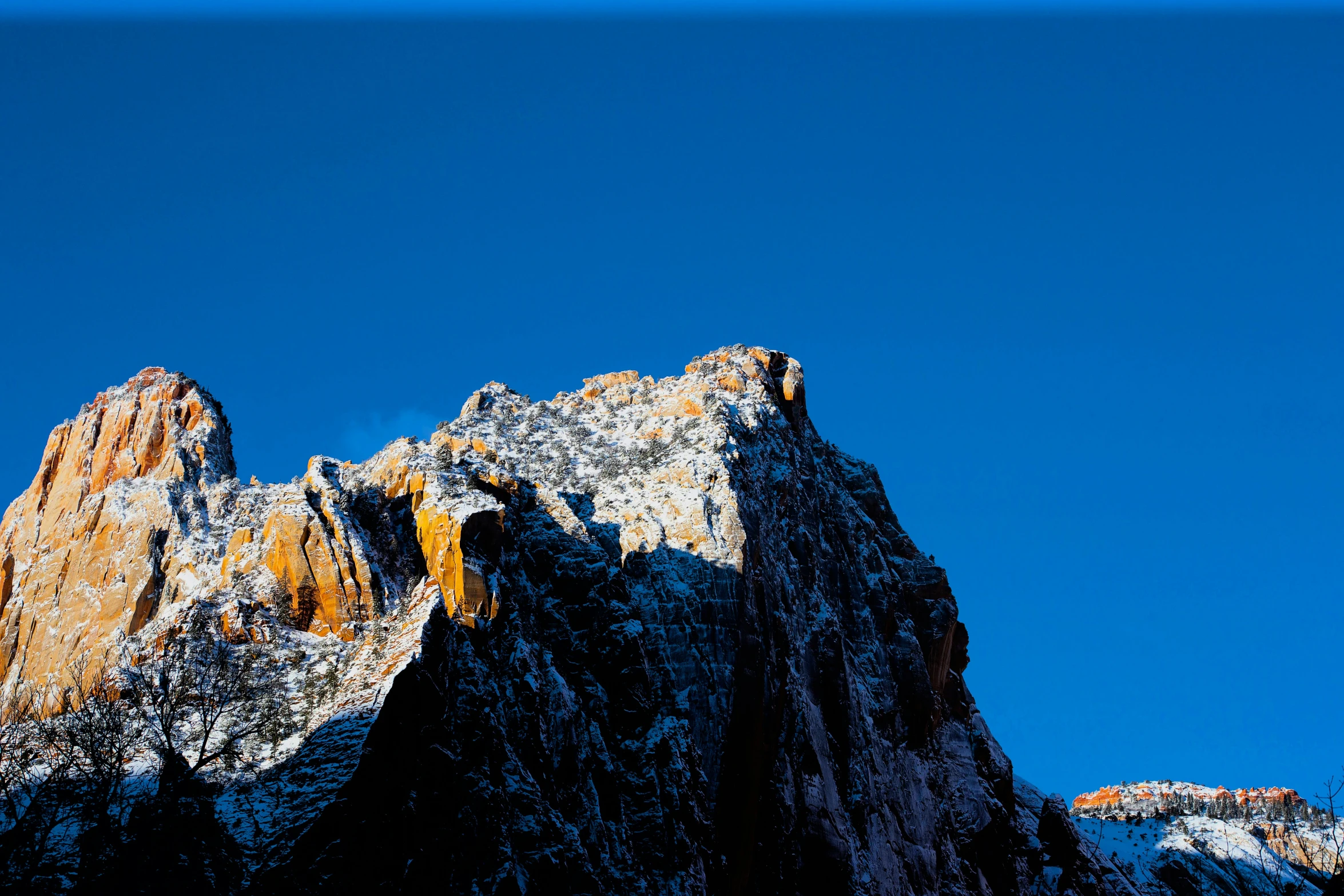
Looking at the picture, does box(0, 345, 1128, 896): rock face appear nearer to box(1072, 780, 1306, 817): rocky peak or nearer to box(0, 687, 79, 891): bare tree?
box(0, 687, 79, 891): bare tree

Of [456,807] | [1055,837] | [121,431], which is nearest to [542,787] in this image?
[456,807]

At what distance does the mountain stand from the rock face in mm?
12113

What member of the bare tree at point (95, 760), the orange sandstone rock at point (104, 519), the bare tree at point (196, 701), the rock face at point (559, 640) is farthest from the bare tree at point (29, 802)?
the orange sandstone rock at point (104, 519)

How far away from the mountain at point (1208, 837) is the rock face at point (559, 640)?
12113 mm

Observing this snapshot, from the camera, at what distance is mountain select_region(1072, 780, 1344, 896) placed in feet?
323

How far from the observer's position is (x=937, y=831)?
79.2 m

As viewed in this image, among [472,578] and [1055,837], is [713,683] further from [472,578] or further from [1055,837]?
[1055,837]

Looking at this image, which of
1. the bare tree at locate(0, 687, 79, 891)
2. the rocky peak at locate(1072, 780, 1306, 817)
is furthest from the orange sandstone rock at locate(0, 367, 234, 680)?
the rocky peak at locate(1072, 780, 1306, 817)

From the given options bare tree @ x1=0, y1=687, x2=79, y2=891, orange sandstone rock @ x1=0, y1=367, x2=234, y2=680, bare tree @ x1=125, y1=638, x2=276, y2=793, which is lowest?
bare tree @ x1=0, y1=687, x2=79, y2=891

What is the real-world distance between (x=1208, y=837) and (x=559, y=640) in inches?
2962

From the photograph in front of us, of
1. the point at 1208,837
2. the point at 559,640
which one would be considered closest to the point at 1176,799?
the point at 1208,837

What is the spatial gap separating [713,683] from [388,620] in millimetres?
15542

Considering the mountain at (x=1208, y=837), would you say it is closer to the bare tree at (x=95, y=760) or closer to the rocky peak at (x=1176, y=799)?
the rocky peak at (x=1176, y=799)

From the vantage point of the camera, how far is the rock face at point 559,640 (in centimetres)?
4822
